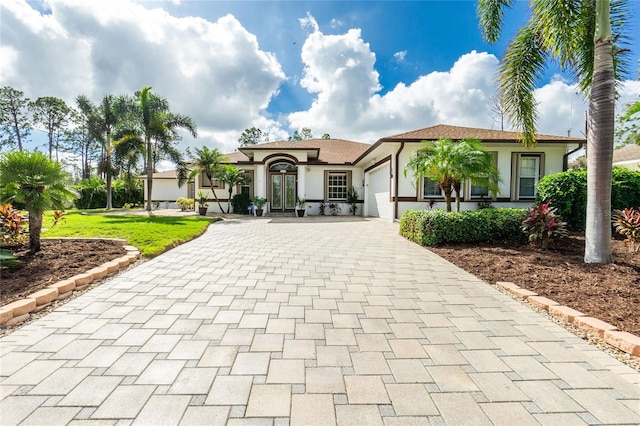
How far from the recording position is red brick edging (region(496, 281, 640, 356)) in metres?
2.42

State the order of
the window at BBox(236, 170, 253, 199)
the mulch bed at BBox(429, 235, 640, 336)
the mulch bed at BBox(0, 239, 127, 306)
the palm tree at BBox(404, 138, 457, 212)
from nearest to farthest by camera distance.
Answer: the mulch bed at BBox(429, 235, 640, 336) < the mulch bed at BBox(0, 239, 127, 306) < the palm tree at BBox(404, 138, 457, 212) < the window at BBox(236, 170, 253, 199)

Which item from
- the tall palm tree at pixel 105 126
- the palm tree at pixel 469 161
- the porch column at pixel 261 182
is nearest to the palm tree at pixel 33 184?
the palm tree at pixel 469 161

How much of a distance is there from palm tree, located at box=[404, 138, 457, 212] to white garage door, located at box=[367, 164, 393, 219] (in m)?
4.61

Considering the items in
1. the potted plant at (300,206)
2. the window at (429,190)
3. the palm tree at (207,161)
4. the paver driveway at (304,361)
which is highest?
the palm tree at (207,161)

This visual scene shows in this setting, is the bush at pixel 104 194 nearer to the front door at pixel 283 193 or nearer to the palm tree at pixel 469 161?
the front door at pixel 283 193

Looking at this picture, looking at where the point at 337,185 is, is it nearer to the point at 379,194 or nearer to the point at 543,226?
the point at 379,194

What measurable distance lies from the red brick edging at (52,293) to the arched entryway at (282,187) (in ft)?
42.1

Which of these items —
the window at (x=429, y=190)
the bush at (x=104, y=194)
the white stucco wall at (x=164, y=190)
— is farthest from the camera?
the white stucco wall at (x=164, y=190)

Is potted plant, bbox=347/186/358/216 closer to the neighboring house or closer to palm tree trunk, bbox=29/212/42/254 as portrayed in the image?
palm tree trunk, bbox=29/212/42/254

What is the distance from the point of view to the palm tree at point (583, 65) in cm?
461

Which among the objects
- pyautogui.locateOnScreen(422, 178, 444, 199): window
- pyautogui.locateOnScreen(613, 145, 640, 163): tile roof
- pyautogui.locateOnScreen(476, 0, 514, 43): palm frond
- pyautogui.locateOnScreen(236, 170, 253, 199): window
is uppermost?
pyautogui.locateOnScreen(476, 0, 514, 43): palm frond

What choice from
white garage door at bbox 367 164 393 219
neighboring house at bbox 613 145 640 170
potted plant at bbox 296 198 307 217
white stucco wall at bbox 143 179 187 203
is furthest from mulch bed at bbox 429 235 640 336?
white stucco wall at bbox 143 179 187 203

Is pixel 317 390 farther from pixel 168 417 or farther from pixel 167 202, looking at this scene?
pixel 167 202

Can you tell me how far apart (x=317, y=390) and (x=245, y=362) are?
2.16 ft
